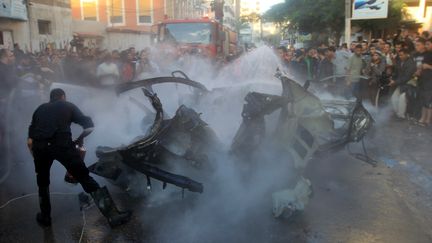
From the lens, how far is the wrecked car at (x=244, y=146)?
4.28 meters

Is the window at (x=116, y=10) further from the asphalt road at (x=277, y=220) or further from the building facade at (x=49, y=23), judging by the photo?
the asphalt road at (x=277, y=220)

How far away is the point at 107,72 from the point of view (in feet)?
31.1

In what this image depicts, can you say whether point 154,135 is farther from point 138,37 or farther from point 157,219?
point 138,37

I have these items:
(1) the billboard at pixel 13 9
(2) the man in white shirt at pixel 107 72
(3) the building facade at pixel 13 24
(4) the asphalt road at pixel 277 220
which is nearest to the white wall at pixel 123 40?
(3) the building facade at pixel 13 24

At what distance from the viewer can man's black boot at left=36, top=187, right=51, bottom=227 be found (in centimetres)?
433

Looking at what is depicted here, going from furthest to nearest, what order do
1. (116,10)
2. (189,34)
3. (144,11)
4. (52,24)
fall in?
(116,10)
(144,11)
(52,24)
(189,34)

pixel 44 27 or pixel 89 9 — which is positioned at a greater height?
pixel 89 9

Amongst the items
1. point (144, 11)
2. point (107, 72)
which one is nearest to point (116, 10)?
point (144, 11)

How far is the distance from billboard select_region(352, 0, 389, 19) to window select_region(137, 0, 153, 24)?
104ft

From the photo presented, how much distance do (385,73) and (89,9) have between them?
131 ft

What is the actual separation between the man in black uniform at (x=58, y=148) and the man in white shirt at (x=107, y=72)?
4.91 m

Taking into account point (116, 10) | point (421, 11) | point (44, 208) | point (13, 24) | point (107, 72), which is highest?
point (116, 10)

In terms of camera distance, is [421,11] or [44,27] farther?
[421,11]

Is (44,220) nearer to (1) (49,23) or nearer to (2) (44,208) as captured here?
(2) (44,208)
